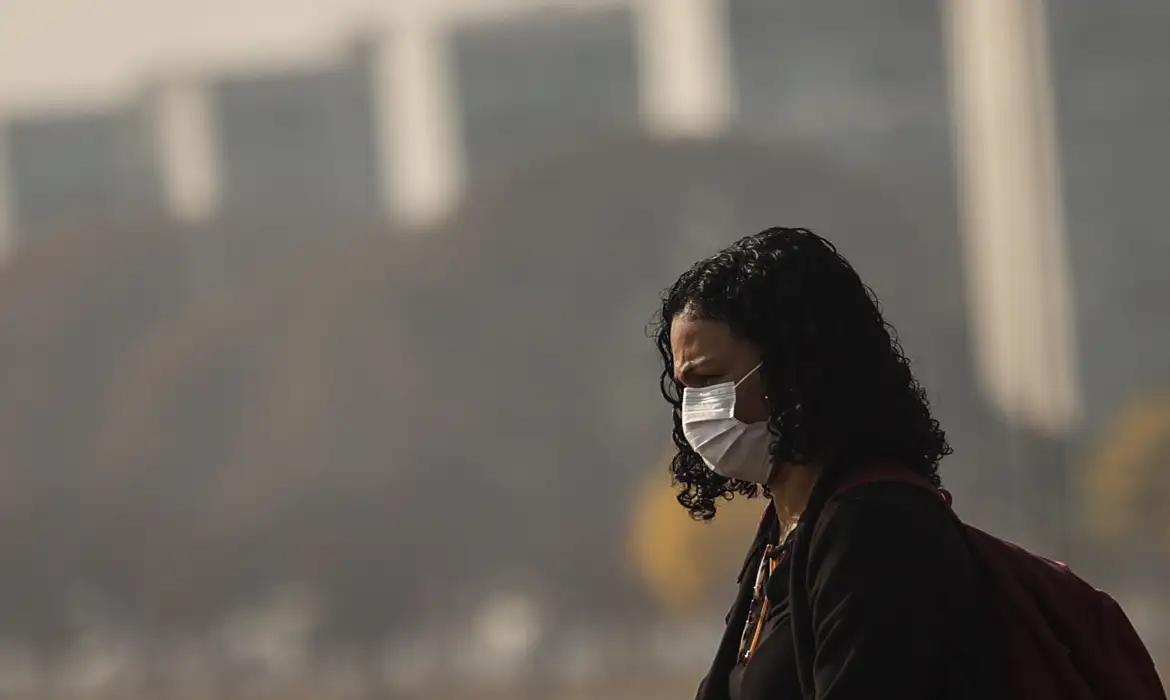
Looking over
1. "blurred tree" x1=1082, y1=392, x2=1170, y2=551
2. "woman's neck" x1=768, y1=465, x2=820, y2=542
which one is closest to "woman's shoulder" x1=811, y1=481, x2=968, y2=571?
"woman's neck" x1=768, y1=465, x2=820, y2=542

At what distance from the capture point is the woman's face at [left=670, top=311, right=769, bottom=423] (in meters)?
1.72

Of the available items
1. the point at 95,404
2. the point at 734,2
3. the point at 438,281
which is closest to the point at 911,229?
the point at 734,2

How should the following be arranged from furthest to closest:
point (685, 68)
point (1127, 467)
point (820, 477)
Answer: point (685, 68) → point (1127, 467) → point (820, 477)

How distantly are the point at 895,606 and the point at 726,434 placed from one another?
28 centimetres

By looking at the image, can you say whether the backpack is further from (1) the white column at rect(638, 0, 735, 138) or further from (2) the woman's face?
(1) the white column at rect(638, 0, 735, 138)

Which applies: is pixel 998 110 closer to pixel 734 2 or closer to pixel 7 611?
pixel 734 2

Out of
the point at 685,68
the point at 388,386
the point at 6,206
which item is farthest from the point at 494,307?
the point at 6,206

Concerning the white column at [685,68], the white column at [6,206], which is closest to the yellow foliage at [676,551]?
the white column at [685,68]

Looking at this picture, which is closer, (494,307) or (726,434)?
(726,434)

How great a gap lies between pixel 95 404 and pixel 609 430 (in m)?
6.06

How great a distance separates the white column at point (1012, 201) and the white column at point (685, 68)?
9.39ft

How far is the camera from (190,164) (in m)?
22.9

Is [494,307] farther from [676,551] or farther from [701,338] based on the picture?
[701,338]

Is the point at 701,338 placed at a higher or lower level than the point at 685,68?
lower
